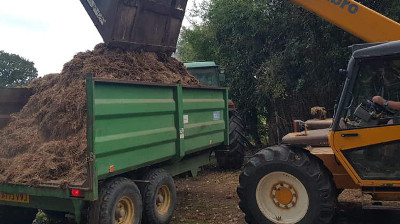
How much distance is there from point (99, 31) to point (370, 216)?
422 centimetres

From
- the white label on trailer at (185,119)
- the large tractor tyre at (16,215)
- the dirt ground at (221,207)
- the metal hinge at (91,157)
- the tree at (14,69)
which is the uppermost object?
the tree at (14,69)

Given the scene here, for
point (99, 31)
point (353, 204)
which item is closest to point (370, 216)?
point (353, 204)

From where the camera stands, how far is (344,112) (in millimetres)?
3639

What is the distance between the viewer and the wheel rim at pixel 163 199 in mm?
4355

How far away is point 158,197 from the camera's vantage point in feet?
14.3

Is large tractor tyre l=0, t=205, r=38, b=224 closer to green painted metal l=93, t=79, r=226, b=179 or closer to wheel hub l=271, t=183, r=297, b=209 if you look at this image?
green painted metal l=93, t=79, r=226, b=179

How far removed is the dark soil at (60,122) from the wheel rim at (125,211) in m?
0.59

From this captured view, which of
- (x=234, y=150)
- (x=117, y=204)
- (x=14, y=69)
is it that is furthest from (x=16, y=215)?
(x=14, y=69)

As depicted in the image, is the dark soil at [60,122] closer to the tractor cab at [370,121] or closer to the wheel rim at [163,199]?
the wheel rim at [163,199]


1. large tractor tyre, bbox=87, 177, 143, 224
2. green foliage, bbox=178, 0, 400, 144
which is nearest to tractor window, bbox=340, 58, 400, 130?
large tractor tyre, bbox=87, 177, 143, 224

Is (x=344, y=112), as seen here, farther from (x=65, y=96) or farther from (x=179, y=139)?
(x=65, y=96)

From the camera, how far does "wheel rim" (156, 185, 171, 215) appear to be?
4.36 meters

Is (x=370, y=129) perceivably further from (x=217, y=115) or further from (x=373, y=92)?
(x=217, y=115)

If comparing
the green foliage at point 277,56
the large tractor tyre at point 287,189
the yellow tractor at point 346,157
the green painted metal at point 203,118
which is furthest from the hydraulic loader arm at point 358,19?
the green foliage at point 277,56
